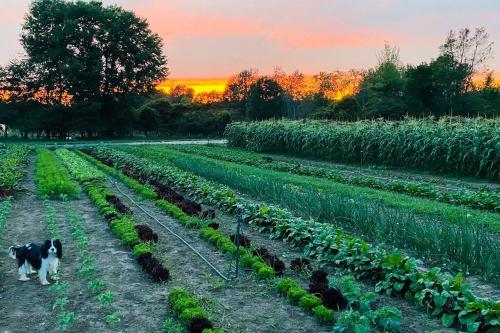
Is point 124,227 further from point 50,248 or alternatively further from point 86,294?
point 86,294

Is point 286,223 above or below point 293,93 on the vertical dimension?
below

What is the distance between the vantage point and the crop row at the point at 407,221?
5879mm

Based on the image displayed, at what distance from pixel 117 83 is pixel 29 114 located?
919 cm

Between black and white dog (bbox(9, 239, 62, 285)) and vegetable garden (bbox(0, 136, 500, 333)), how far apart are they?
0.55ft

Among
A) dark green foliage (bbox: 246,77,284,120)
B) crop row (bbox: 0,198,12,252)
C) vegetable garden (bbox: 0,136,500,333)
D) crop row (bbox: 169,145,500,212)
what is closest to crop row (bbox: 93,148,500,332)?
vegetable garden (bbox: 0,136,500,333)

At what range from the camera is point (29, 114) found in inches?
1827

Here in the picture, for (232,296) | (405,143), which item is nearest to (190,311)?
(232,296)

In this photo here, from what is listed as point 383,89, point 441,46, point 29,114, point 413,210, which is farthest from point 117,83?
point 413,210

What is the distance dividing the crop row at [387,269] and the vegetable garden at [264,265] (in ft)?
0.06

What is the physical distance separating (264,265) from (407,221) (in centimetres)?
242

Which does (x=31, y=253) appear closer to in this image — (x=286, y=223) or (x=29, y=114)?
(x=286, y=223)

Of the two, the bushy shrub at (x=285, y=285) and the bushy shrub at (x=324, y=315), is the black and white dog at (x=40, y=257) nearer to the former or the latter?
the bushy shrub at (x=285, y=285)

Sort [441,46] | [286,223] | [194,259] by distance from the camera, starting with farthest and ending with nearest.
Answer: [441,46], [286,223], [194,259]

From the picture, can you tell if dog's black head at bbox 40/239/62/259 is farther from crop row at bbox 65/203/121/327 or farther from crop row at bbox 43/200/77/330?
crop row at bbox 65/203/121/327
